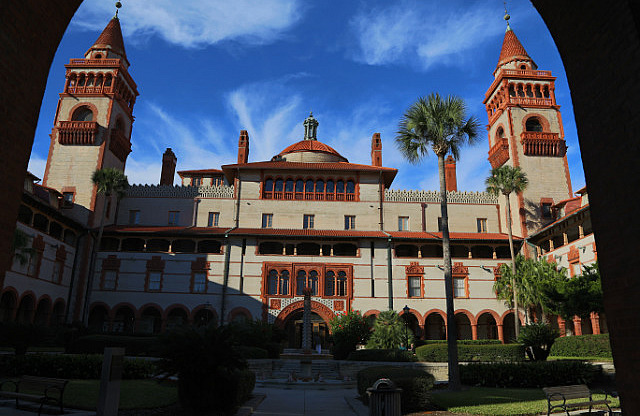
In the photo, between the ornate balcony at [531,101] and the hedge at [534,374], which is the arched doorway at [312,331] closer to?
the hedge at [534,374]

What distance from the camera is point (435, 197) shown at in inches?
1774

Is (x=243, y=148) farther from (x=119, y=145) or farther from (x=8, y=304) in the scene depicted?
(x=8, y=304)

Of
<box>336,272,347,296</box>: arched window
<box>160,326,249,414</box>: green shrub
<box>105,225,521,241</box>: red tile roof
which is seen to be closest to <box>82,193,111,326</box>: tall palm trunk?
<box>105,225,521,241</box>: red tile roof

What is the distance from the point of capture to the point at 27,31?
5.55m

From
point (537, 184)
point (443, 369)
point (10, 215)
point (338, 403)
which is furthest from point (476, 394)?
point (537, 184)

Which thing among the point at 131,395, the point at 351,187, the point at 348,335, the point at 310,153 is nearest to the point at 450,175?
the point at 351,187

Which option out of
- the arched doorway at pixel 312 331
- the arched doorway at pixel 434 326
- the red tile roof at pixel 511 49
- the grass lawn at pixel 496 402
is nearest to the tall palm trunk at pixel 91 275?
the arched doorway at pixel 312 331

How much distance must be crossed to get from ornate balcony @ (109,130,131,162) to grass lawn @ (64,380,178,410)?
3261cm

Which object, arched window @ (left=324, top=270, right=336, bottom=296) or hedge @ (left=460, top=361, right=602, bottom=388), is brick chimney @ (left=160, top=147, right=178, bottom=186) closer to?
arched window @ (left=324, top=270, right=336, bottom=296)

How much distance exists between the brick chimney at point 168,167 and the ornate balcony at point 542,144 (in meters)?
37.1

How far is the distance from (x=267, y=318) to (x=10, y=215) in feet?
112

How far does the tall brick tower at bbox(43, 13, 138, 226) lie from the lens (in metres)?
41.2

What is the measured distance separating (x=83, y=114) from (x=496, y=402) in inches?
1727

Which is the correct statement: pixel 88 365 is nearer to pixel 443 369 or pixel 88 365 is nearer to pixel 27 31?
pixel 27 31
